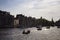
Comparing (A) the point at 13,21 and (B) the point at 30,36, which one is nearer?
(B) the point at 30,36

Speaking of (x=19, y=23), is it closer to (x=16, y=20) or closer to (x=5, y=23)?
(x=16, y=20)

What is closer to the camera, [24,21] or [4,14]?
[4,14]

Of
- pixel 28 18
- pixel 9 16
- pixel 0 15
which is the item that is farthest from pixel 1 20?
pixel 28 18

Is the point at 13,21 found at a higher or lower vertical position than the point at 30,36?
higher

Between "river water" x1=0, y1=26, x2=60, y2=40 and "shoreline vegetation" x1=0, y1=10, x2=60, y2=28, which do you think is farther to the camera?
Answer: "shoreline vegetation" x1=0, y1=10, x2=60, y2=28

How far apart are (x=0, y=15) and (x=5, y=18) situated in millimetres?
6966

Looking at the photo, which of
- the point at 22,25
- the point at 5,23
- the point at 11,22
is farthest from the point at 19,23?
the point at 5,23

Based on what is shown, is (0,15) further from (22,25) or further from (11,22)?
(22,25)

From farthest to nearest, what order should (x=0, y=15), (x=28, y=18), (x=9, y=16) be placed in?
(x=28, y=18) < (x=9, y=16) < (x=0, y=15)

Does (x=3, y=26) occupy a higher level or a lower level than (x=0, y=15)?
lower

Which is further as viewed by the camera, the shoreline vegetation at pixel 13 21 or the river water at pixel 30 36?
the shoreline vegetation at pixel 13 21

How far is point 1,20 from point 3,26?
5951 mm

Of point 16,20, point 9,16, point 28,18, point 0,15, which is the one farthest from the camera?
point 28,18

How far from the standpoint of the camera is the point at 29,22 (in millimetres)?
196250
